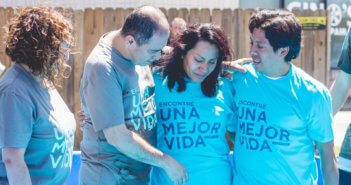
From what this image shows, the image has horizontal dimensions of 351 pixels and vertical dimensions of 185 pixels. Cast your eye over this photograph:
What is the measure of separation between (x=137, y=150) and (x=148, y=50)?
534mm

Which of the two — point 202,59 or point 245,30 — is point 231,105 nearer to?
point 202,59

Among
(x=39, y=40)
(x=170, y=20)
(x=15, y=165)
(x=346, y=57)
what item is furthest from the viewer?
(x=170, y=20)

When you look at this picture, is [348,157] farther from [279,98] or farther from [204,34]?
[204,34]

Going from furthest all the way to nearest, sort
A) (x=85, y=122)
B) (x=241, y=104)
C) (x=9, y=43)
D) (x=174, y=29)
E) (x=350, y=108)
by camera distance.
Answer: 1. (x=350, y=108)
2. (x=174, y=29)
3. (x=241, y=104)
4. (x=85, y=122)
5. (x=9, y=43)

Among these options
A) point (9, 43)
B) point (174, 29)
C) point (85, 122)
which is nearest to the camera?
point (9, 43)

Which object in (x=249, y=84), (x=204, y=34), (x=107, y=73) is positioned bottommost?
(x=249, y=84)

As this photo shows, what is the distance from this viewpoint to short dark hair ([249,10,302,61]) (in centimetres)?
236

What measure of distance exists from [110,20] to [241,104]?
3.97m

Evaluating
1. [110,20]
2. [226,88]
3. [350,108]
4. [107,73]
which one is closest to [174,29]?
[110,20]

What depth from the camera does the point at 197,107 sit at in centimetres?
239

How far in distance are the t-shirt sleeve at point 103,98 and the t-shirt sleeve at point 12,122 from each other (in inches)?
12.7

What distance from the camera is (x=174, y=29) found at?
18.8ft

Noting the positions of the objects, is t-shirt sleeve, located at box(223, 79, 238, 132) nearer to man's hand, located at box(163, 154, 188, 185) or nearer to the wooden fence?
man's hand, located at box(163, 154, 188, 185)

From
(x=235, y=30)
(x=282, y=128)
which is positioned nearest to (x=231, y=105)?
(x=282, y=128)
